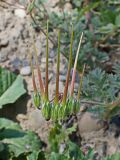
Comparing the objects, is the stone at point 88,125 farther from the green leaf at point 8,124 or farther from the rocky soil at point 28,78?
the green leaf at point 8,124

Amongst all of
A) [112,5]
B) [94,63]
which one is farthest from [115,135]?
[112,5]

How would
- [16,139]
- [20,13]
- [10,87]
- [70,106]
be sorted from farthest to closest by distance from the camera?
[20,13] → [10,87] → [16,139] → [70,106]

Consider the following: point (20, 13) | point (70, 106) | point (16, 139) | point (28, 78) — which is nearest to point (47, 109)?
point (70, 106)

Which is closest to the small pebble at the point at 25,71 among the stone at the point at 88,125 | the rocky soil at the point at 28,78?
the rocky soil at the point at 28,78

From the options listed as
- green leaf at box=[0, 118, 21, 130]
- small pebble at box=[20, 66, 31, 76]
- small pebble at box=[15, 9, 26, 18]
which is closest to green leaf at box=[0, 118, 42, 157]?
green leaf at box=[0, 118, 21, 130]

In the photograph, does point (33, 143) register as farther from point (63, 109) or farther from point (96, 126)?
point (63, 109)

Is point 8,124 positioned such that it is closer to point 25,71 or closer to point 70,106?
point 25,71
